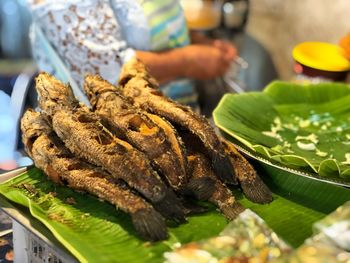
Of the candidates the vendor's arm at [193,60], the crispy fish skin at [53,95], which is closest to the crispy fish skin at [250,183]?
the crispy fish skin at [53,95]

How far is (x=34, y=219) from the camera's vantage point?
1.06m

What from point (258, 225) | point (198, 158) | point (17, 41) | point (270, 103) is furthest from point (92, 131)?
point (17, 41)

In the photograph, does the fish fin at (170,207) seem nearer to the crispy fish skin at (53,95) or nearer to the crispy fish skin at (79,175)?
the crispy fish skin at (79,175)

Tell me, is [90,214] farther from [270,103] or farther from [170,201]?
[270,103]

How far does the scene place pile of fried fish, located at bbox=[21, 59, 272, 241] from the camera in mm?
1003

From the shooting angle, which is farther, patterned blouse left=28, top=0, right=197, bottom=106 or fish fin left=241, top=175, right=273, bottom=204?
patterned blouse left=28, top=0, right=197, bottom=106

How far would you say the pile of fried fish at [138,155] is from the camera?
1.00 meters

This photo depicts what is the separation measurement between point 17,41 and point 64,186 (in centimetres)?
295

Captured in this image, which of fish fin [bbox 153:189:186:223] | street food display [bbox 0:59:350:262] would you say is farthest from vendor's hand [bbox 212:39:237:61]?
fish fin [bbox 153:189:186:223]

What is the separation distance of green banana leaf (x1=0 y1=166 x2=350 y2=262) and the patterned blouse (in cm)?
80

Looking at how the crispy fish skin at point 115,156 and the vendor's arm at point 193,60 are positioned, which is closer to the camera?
the crispy fish skin at point 115,156

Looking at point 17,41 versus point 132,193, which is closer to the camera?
point 132,193

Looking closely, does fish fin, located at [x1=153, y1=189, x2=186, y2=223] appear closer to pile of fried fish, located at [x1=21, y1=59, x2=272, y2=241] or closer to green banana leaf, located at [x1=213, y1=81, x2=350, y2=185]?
pile of fried fish, located at [x1=21, y1=59, x2=272, y2=241]

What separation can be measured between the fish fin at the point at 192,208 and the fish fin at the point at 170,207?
45 mm
